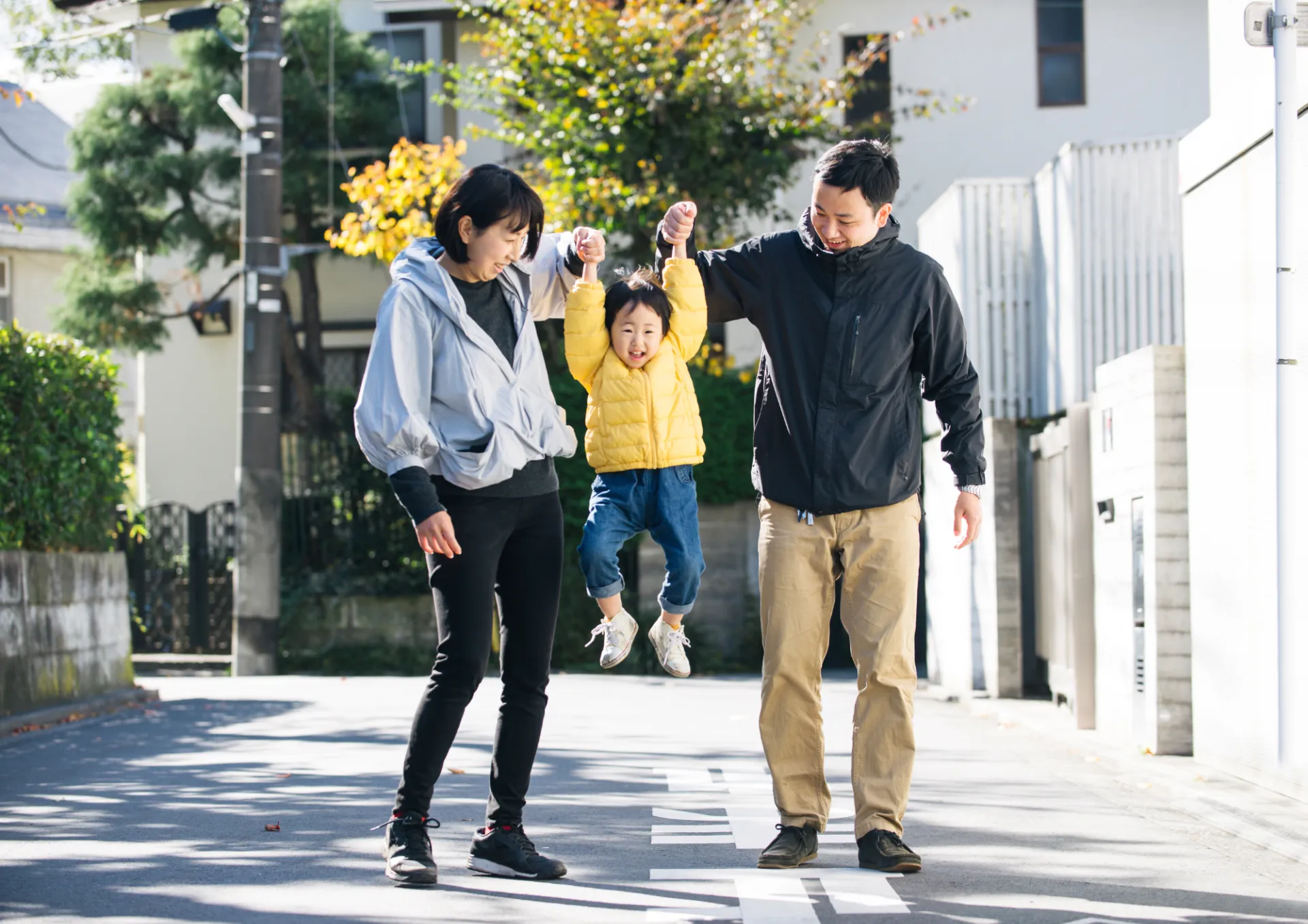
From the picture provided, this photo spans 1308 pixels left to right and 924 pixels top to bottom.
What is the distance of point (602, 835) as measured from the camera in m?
6.05

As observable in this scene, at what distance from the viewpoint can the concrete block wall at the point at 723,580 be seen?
1706 cm

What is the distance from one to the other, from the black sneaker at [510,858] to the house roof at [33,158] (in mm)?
22804

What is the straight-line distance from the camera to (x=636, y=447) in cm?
546

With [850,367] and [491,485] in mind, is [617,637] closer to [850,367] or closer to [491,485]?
[491,485]

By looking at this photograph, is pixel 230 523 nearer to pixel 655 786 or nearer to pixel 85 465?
pixel 85 465

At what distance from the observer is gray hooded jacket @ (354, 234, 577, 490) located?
4.83 meters

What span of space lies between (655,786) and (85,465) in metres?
6.17

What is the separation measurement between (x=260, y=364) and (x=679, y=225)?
11538 mm

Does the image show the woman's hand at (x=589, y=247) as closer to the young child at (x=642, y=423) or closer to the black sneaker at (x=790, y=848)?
the young child at (x=642, y=423)

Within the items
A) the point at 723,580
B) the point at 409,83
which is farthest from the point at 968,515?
the point at 409,83

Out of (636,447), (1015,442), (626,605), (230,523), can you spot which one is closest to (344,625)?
(230,523)

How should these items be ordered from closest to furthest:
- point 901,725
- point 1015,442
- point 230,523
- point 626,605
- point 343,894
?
point 343,894, point 901,725, point 1015,442, point 626,605, point 230,523

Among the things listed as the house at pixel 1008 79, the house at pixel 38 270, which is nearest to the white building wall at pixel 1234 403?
the house at pixel 1008 79

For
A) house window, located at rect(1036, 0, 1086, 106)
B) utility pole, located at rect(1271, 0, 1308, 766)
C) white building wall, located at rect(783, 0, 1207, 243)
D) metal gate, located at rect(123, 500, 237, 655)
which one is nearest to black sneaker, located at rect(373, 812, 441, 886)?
Result: utility pole, located at rect(1271, 0, 1308, 766)
